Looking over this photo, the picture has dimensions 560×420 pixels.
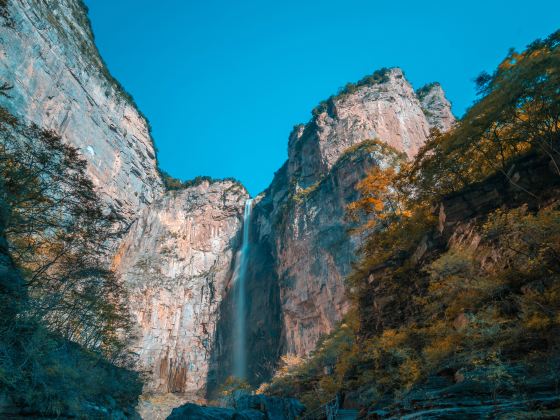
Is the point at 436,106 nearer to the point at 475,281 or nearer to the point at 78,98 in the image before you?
the point at 78,98

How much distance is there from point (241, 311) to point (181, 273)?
11.9 metres

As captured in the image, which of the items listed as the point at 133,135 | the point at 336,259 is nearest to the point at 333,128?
the point at 336,259

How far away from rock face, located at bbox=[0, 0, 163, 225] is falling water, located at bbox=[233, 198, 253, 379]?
1883 cm

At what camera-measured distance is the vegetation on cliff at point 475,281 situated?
693cm

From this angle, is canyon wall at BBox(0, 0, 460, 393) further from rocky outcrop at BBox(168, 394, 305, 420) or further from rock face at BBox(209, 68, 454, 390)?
rocky outcrop at BBox(168, 394, 305, 420)

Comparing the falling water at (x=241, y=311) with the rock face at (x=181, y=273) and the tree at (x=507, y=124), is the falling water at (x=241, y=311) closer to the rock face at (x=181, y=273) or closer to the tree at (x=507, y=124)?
the rock face at (x=181, y=273)

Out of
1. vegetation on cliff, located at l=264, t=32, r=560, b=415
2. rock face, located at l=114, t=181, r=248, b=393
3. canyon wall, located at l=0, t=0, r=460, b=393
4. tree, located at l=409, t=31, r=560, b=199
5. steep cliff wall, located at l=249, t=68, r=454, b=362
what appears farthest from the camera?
rock face, located at l=114, t=181, r=248, b=393

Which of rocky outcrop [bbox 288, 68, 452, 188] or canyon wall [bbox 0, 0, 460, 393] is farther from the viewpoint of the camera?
rocky outcrop [bbox 288, 68, 452, 188]

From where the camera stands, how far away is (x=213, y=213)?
69250 mm

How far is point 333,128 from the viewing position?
53531 millimetres

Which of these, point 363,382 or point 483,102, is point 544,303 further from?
point 483,102

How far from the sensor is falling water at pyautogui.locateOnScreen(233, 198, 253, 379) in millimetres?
51719

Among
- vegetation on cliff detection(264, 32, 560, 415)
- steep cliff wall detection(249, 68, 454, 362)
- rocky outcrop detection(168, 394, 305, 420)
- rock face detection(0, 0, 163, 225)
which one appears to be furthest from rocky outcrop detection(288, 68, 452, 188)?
rocky outcrop detection(168, 394, 305, 420)

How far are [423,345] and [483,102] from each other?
8188mm
